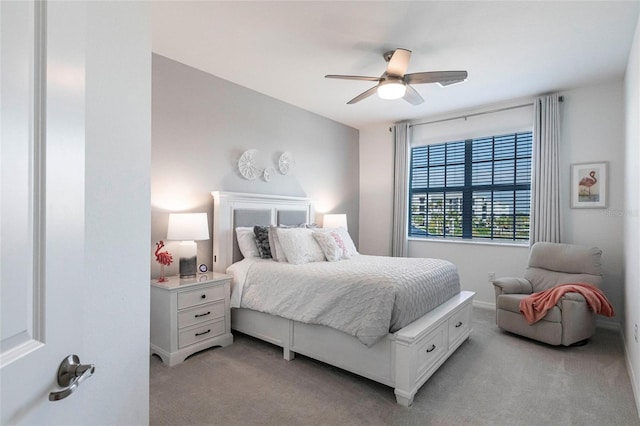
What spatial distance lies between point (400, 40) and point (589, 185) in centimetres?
283

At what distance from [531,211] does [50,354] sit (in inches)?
186

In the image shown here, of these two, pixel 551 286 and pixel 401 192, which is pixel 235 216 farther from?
pixel 551 286

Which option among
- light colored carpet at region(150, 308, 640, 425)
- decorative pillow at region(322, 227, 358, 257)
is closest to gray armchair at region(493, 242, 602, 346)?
light colored carpet at region(150, 308, 640, 425)

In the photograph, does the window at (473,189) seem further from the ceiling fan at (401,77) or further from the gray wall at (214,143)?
the ceiling fan at (401,77)

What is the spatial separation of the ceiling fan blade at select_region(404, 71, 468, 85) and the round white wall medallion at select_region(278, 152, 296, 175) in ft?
6.45

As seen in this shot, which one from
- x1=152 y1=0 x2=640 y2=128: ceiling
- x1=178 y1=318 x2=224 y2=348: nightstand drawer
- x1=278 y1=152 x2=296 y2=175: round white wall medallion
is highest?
x1=152 y1=0 x2=640 y2=128: ceiling

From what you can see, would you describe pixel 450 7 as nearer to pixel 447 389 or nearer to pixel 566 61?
pixel 566 61

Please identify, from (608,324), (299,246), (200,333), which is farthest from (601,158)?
(200,333)

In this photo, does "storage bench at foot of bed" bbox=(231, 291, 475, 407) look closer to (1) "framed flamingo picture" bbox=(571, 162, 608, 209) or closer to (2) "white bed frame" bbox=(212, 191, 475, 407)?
(2) "white bed frame" bbox=(212, 191, 475, 407)

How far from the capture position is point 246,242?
11.5 feet

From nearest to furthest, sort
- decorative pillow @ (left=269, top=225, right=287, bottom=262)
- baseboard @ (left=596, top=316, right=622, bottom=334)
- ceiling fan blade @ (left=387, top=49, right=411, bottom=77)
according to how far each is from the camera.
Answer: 1. ceiling fan blade @ (left=387, top=49, right=411, bottom=77)
2. decorative pillow @ (left=269, top=225, right=287, bottom=262)
3. baseboard @ (left=596, top=316, right=622, bottom=334)

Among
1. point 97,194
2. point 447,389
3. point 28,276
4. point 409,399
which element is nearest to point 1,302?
point 28,276

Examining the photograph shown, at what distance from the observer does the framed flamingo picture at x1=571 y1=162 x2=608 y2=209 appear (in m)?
3.69

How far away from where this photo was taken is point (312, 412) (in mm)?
2051
